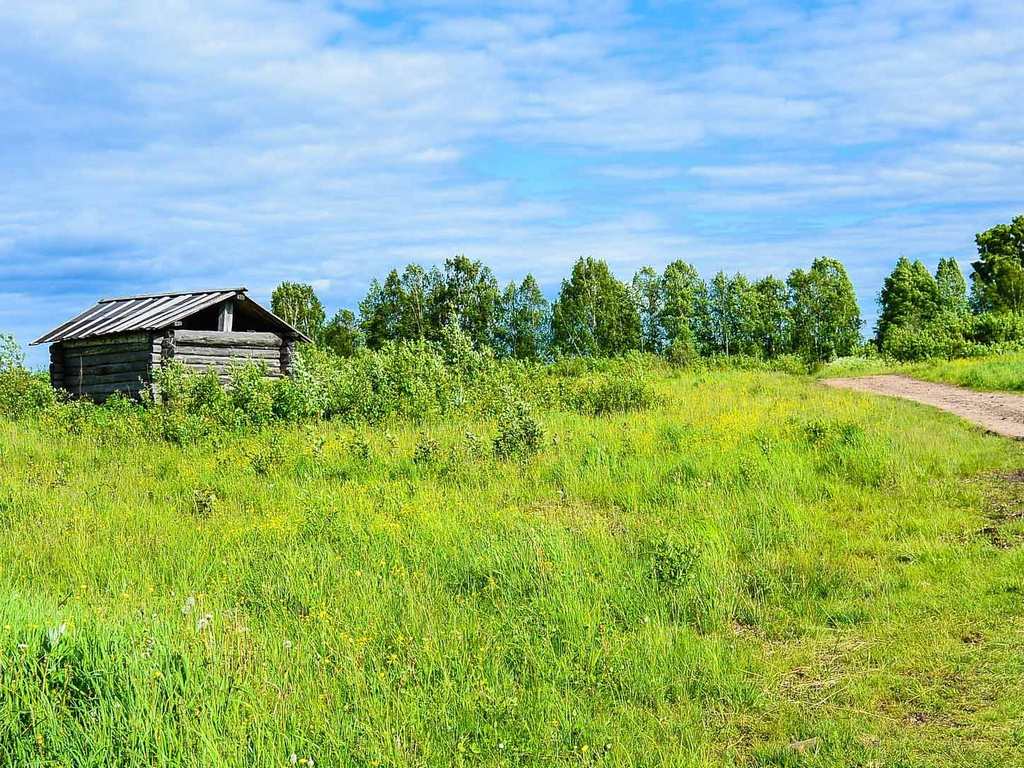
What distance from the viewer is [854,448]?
1073 centimetres

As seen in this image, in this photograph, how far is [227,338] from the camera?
23766 millimetres

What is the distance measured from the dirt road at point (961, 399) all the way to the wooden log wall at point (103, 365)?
18.2 metres

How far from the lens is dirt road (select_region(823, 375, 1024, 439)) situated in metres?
13.3

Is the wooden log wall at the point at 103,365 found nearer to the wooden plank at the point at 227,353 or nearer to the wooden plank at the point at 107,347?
the wooden plank at the point at 107,347

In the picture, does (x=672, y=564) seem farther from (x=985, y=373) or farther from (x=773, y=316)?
(x=773, y=316)

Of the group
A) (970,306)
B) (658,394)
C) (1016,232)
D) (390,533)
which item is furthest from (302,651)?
(1016,232)

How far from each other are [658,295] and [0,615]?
42.4 metres

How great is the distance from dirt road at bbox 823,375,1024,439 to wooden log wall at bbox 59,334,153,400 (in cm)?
1817

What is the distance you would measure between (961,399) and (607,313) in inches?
1167

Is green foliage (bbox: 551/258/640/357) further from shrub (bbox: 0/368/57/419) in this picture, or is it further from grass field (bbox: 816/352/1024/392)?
shrub (bbox: 0/368/57/419)

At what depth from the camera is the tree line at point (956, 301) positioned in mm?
31641

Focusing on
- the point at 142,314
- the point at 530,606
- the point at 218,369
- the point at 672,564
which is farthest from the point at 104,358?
the point at 672,564

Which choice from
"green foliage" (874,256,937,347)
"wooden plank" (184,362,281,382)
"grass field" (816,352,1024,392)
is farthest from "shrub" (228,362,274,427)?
"green foliage" (874,256,937,347)

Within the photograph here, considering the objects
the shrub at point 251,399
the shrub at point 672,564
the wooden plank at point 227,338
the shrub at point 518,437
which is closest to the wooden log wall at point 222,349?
the wooden plank at point 227,338
